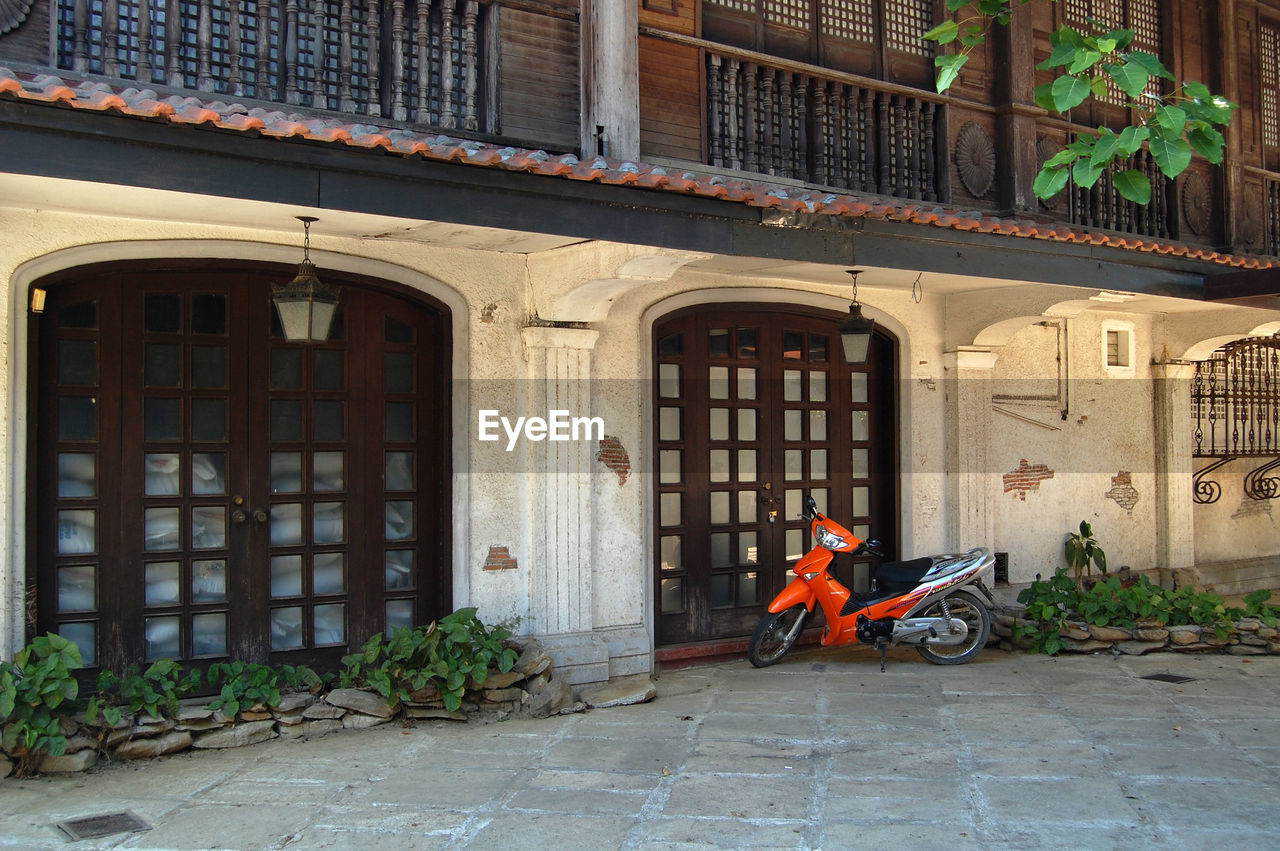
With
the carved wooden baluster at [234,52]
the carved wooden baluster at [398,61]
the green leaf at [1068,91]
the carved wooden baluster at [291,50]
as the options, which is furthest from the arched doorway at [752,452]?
the green leaf at [1068,91]

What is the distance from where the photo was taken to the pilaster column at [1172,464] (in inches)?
433

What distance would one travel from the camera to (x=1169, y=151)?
4629 millimetres

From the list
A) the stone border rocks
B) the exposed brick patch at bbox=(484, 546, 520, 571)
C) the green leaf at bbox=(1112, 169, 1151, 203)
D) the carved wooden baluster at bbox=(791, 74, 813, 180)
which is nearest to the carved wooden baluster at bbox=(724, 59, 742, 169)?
the carved wooden baluster at bbox=(791, 74, 813, 180)

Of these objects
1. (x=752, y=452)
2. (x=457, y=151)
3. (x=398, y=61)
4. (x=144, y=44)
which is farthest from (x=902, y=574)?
(x=144, y=44)

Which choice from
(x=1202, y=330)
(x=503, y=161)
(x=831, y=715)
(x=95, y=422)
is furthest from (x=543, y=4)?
(x=1202, y=330)

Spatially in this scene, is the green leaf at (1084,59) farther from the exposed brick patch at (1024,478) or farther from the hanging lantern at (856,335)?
the exposed brick patch at (1024,478)

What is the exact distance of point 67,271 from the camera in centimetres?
604

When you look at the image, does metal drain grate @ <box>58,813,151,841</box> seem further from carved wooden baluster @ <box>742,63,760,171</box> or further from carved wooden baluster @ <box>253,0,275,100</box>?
carved wooden baluster @ <box>742,63,760,171</box>

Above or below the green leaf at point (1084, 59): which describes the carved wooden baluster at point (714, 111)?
above

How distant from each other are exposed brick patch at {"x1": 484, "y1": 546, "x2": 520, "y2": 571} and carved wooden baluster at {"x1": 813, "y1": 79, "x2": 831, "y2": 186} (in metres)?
3.94

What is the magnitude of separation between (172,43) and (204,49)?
173mm

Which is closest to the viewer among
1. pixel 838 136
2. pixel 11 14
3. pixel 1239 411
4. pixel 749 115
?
pixel 11 14

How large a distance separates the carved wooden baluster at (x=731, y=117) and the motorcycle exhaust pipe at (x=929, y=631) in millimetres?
3748

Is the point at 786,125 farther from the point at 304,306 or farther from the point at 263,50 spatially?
the point at 304,306
